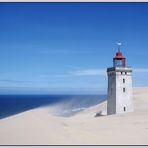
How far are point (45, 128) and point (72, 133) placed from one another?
5.20 feet

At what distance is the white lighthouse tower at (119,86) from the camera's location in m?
34.8

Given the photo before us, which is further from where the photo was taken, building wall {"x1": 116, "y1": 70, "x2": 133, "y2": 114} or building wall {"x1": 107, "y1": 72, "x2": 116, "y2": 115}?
building wall {"x1": 107, "y1": 72, "x2": 116, "y2": 115}

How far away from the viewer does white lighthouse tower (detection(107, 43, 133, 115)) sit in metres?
34.8

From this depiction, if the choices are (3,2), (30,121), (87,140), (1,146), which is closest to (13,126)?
(30,121)

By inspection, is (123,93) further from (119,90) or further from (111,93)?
(111,93)

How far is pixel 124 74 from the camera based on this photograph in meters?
35.2

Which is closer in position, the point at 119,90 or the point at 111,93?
the point at 119,90

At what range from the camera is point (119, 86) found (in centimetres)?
3481

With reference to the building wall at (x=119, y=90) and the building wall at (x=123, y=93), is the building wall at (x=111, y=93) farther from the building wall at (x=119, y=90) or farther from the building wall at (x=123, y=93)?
the building wall at (x=123, y=93)

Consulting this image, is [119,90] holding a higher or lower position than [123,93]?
higher

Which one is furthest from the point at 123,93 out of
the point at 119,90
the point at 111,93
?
the point at 111,93

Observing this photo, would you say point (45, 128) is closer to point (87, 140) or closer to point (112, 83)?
point (87, 140)

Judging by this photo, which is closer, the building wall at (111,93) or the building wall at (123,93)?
the building wall at (123,93)

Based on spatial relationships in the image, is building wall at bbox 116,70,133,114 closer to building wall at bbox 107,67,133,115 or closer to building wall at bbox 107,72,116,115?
building wall at bbox 107,67,133,115
